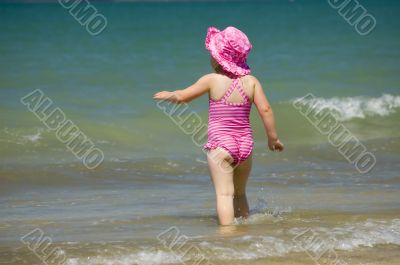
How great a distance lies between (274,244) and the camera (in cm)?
542

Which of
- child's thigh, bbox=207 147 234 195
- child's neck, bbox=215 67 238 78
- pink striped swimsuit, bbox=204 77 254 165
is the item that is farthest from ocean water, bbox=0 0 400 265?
child's neck, bbox=215 67 238 78

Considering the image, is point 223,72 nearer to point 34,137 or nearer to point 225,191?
point 225,191

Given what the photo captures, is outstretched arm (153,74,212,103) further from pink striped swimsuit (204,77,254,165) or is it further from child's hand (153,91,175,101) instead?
pink striped swimsuit (204,77,254,165)

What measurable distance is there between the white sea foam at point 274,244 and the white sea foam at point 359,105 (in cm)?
700

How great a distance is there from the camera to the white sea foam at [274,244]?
514 centimetres

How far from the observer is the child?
5918 mm

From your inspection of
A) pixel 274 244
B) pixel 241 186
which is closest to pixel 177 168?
pixel 241 186

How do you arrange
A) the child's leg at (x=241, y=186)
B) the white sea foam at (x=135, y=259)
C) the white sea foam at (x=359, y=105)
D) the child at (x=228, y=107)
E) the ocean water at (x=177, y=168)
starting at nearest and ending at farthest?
1. the white sea foam at (x=135, y=259)
2. the ocean water at (x=177, y=168)
3. the child at (x=228, y=107)
4. the child's leg at (x=241, y=186)
5. the white sea foam at (x=359, y=105)

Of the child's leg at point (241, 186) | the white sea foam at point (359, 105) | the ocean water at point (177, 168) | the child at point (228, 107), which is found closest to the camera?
the ocean water at point (177, 168)

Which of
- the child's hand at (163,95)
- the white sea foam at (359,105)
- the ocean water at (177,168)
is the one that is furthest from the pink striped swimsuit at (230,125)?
the white sea foam at (359,105)

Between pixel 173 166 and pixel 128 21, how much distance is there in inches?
1035

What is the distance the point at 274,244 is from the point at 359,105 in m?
8.39

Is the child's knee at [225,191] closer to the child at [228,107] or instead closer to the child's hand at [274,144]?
the child at [228,107]

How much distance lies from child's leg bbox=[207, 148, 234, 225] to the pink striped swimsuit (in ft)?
0.14
